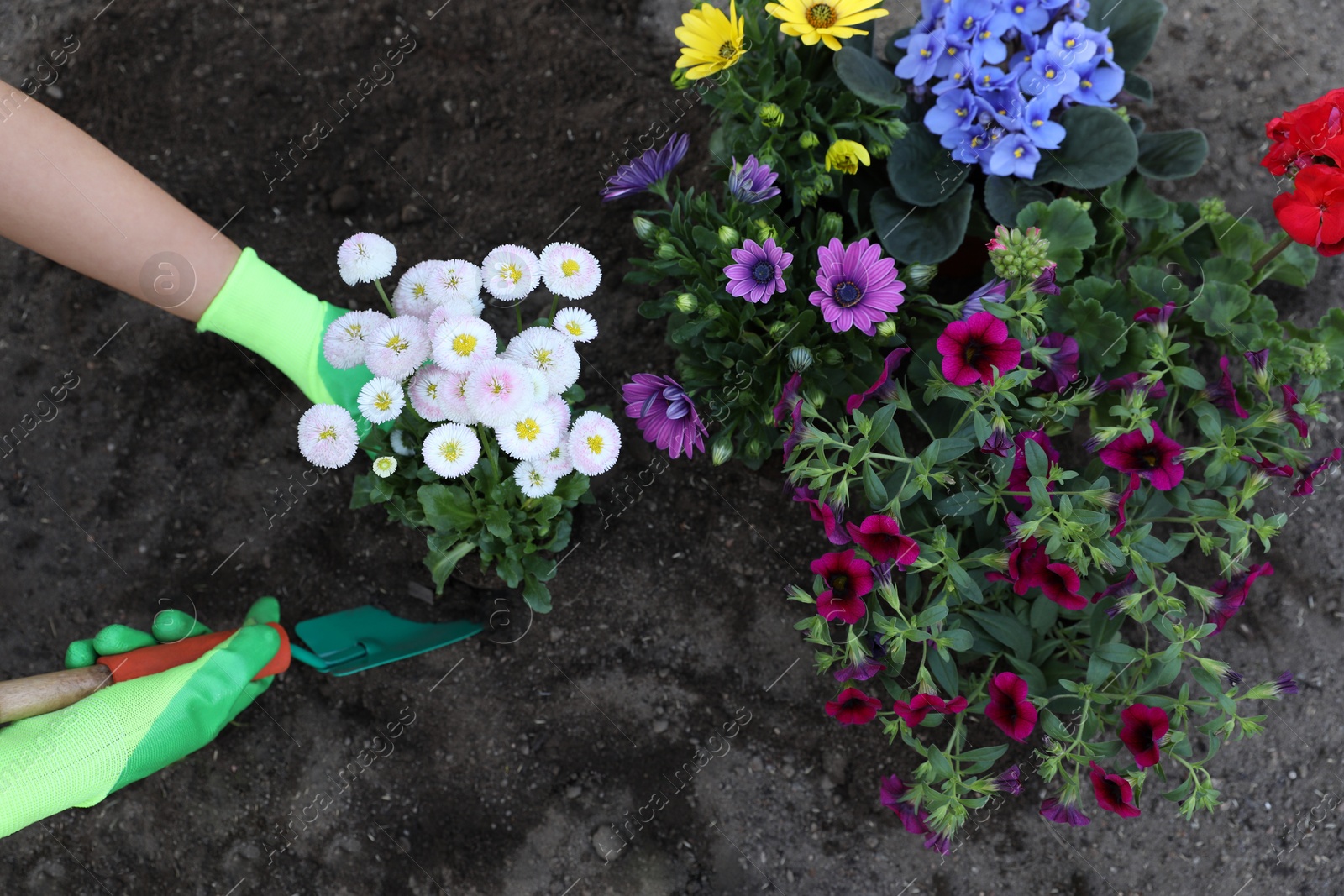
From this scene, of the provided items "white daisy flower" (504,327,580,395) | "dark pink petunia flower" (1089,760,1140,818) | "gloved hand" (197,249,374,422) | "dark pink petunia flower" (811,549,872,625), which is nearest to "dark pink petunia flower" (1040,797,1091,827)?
"dark pink petunia flower" (1089,760,1140,818)

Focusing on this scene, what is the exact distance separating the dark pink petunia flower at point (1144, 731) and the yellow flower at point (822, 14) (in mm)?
1208

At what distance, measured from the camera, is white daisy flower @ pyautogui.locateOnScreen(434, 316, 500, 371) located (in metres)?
1.31

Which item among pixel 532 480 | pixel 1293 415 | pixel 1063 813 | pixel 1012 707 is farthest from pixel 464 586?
pixel 1293 415

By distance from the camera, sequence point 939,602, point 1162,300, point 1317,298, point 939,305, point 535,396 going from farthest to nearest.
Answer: point 1317,298, point 1162,300, point 939,305, point 939,602, point 535,396

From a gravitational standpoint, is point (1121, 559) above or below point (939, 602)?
above

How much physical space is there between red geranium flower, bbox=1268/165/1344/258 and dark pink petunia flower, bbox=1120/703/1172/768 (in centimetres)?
78

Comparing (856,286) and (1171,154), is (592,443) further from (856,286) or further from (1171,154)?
(1171,154)

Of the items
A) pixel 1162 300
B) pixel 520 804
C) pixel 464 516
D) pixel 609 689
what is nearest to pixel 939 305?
pixel 1162 300

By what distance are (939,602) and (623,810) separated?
0.92 m

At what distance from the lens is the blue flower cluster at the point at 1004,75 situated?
1.64 m

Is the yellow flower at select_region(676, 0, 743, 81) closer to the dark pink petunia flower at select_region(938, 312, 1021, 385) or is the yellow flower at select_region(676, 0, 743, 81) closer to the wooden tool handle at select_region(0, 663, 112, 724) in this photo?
the dark pink petunia flower at select_region(938, 312, 1021, 385)

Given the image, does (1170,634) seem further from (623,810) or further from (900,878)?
(623,810)

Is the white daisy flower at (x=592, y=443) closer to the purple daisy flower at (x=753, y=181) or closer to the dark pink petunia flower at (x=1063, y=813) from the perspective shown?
the purple daisy flower at (x=753, y=181)

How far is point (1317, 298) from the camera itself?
203cm
